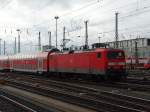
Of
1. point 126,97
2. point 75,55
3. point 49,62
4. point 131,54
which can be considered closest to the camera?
point 126,97

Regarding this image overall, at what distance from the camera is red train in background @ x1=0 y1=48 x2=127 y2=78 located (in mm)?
31516

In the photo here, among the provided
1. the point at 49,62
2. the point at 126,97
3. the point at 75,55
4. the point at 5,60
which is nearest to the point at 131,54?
the point at 5,60

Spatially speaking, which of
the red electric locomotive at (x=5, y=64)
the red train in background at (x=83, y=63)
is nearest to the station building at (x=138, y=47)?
the red electric locomotive at (x=5, y=64)

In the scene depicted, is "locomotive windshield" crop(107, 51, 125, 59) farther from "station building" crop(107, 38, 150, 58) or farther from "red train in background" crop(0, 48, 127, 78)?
"station building" crop(107, 38, 150, 58)

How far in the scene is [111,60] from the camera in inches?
1246

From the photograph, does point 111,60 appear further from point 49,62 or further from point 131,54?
point 131,54

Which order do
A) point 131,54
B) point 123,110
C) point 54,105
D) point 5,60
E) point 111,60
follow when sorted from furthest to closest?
point 131,54, point 5,60, point 111,60, point 54,105, point 123,110

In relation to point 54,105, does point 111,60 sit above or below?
above

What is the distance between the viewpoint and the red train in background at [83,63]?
31.5 m

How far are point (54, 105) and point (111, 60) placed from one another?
13921mm

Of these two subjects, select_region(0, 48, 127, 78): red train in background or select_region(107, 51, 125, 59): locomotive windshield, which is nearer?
select_region(0, 48, 127, 78): red train in background

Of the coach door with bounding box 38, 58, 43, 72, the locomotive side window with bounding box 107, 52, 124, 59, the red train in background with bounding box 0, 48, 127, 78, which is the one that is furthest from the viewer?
the coach door with bounding box 38, 58, 43, 72

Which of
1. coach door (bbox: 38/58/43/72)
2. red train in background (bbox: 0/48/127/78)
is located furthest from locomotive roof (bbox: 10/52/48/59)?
coach door (bbox: 38/58/43/72)

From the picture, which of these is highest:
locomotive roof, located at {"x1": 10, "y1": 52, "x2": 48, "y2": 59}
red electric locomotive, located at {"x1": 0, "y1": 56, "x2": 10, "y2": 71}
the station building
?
the station building
